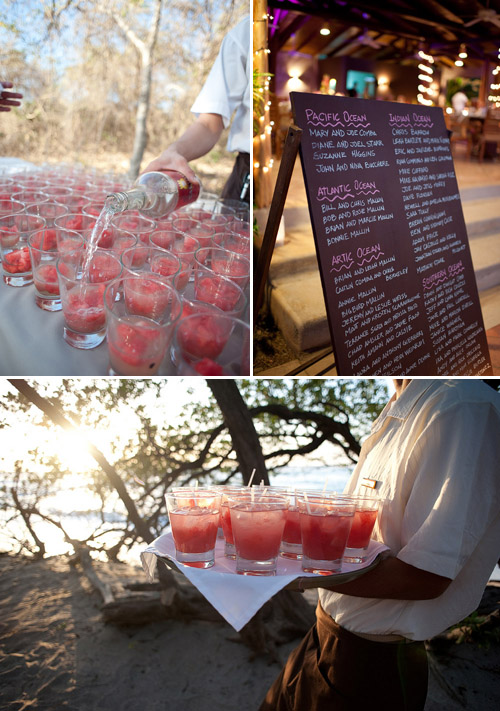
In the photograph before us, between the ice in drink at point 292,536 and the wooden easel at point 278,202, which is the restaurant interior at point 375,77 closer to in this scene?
the wooden easel at point 278,202

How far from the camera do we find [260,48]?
11.6 feet

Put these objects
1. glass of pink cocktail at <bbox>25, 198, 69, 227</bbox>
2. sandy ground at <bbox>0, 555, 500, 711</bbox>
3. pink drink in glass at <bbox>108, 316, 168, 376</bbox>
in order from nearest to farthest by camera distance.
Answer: pink drink in glass at <bbox>108, 316, 168, 376</bbox> → glass of pink cocktail at <bbox>25, 198, 69, 227</bbox> → sandy ground at <bbox>0, 555, 500, 711</bbox>

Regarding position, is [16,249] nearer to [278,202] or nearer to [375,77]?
[278,202]

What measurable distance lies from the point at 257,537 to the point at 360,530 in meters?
0.29

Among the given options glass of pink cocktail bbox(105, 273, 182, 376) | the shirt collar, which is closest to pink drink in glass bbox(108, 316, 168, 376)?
glass of pink cocktail bbox(105, 273, 182, 376)

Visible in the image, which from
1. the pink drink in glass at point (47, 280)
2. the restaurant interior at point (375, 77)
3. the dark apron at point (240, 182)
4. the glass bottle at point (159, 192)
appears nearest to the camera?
the pink drink in glass at point (47, 280)

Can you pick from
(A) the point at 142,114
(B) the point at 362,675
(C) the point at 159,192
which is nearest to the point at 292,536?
(B) the point at 362,675

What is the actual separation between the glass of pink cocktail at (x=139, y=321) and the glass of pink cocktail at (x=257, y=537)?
0.37 m

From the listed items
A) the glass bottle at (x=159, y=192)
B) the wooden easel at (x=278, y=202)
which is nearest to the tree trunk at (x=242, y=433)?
the wooden easel at (x=278, y=202)

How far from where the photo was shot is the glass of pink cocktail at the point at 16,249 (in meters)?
1.40

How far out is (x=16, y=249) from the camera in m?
1.42

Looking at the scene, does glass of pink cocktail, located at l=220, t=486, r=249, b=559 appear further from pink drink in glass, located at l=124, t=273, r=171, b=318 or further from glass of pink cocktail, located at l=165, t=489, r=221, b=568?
pink drink in glass, located at l=124, t=273, r=171, b=318

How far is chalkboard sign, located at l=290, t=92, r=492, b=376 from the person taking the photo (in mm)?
1933

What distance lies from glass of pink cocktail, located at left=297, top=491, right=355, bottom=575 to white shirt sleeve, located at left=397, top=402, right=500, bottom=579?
0.17 m
